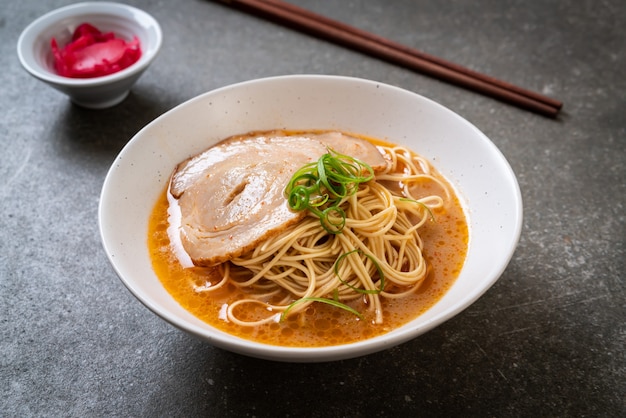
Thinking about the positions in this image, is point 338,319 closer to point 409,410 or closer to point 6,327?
point 409,410

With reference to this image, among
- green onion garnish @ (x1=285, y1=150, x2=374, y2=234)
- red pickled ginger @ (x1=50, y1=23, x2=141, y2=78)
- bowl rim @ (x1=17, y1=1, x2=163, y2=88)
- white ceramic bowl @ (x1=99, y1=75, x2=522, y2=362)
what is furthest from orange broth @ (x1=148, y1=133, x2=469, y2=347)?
red pickled ginger @ (x1=50, y1=23, x2=141, y2=78)

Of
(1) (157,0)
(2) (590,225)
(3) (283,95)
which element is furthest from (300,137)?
(1) (157,0)

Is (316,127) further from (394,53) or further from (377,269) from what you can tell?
(394,53)

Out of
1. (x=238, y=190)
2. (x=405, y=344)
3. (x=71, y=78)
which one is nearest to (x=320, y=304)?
(x=405, y=344)

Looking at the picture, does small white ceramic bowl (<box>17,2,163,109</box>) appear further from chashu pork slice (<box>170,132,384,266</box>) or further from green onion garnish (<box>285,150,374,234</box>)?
green onion garnish (<box>285,150,374,234</box>)

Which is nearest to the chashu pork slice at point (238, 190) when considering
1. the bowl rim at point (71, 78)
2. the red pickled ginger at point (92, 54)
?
the bowl rim at point (71, 78)
